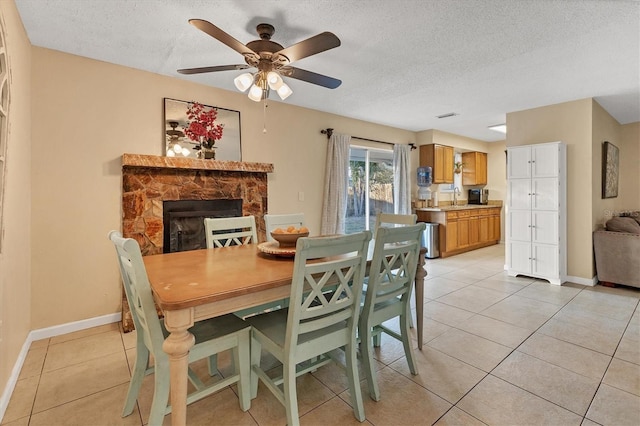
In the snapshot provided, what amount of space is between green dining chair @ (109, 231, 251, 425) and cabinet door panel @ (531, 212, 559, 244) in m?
4.10

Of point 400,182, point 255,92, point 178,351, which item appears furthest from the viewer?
point 400,182

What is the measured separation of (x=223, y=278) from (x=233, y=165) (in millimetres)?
2098

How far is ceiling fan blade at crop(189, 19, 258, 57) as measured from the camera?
5.13ft

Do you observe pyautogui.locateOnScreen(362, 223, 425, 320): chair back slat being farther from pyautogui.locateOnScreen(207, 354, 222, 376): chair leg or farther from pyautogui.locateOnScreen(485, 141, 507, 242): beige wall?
pyautogui.locateOnScreen(485, 141, 507, 242): beige wall

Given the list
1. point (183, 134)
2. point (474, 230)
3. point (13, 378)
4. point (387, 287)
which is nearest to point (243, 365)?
point (387, 287)

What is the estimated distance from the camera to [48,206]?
8.38ft

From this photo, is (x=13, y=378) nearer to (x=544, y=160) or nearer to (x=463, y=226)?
(x=544, y=160)

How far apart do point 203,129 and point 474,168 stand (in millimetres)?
6068

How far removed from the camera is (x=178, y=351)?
121 cm

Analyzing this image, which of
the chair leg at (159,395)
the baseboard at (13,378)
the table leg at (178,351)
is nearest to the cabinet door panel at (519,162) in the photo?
the table leg at (178,351)

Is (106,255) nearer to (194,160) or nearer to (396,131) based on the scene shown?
(194,160)

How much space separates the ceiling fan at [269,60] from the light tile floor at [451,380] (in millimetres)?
2012

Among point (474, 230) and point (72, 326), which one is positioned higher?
point (474, 230)

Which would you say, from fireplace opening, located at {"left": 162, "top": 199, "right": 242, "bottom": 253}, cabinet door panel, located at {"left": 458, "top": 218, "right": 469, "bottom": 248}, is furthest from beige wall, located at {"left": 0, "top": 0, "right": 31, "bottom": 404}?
cabinet door panel, located at {"left": 458, "top": 218, "right": 469, "bottom": 248}
